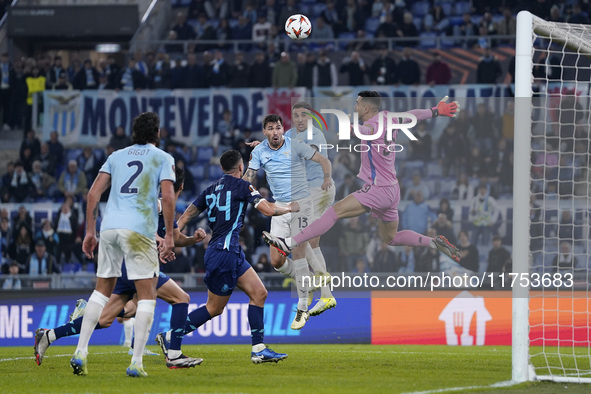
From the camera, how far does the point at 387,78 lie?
20.7m

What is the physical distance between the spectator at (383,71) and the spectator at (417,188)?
847cm

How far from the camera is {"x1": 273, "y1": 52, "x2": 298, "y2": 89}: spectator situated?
20.8m

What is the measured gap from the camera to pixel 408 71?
20.6 metres

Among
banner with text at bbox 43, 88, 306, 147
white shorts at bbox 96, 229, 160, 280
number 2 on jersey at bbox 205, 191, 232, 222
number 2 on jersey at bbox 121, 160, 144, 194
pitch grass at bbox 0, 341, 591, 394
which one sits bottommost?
pitch grass at bbox 0, 341, 591, 394

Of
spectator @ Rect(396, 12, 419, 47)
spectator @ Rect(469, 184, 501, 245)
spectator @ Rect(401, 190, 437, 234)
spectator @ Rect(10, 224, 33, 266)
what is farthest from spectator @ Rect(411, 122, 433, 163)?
spectator @ Rect(396, 12, 419, 47)

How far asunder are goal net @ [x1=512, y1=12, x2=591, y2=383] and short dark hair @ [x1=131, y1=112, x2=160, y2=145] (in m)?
3.43

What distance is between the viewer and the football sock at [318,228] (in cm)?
1162

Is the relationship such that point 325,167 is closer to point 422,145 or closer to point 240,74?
point 422,145

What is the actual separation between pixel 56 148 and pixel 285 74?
17.6 feet

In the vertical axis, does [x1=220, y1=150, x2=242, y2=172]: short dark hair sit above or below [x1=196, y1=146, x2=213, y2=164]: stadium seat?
below

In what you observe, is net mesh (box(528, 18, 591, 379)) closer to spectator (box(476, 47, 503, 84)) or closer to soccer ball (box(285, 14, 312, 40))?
soccer ball (box(285, 14, 312, 40))

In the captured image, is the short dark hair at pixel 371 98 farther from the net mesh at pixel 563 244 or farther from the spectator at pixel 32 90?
the spectator at pixel 32 90

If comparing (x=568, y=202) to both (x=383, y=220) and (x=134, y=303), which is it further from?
(x=134, y=303)

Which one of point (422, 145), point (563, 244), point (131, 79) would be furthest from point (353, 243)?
point (131, 79)
